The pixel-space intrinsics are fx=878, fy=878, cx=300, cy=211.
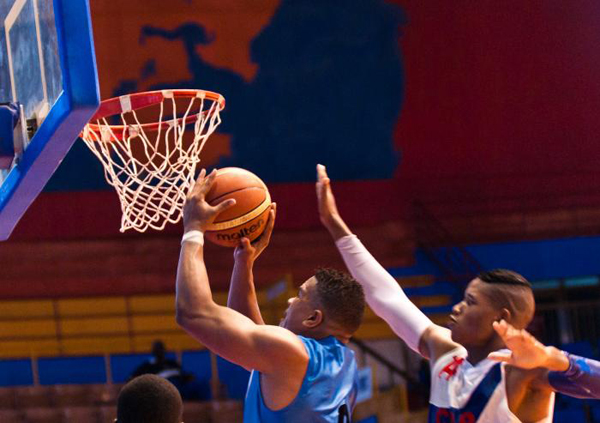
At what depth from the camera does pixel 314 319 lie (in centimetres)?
247

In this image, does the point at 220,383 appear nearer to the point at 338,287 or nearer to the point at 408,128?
the point at 408,128

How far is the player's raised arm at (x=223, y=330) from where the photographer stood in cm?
218

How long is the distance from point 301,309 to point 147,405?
2.10 ft

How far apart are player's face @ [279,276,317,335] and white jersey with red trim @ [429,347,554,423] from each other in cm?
40

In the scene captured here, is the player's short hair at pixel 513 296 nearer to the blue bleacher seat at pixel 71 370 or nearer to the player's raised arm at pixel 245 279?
the player's raised arm at pixel 245 279

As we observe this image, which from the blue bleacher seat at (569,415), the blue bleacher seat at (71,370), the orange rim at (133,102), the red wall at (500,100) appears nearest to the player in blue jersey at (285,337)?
the orange rim at (133,102)

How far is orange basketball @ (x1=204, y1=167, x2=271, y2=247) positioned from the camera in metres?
2.73

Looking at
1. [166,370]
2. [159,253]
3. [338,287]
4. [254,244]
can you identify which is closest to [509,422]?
[338,287]

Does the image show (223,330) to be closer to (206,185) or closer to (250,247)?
(206,185)

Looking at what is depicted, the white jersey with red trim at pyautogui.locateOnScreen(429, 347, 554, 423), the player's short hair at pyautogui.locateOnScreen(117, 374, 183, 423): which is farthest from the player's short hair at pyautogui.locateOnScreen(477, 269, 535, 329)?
the player's short hair at pyautogui.locateOnScreen(117, 374, 183, 423)

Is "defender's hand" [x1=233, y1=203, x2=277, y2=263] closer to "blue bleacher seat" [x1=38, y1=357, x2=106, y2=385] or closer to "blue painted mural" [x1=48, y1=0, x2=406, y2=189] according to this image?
"blue bleacher seat" [x1=38, y1=357, x2=106, y2=385]

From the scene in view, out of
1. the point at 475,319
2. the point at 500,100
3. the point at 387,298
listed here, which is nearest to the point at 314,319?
the point at 387,298

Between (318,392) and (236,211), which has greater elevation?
(236,211)

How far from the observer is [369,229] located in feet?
32.8
